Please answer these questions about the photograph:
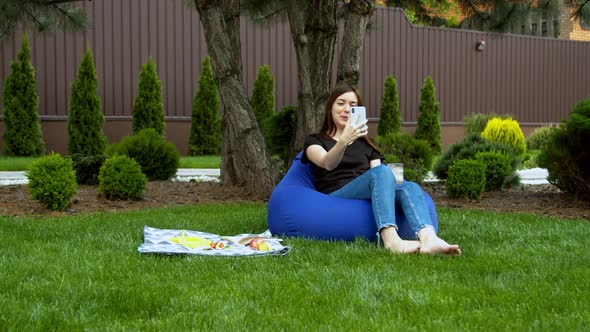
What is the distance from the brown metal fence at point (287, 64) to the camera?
15.1m

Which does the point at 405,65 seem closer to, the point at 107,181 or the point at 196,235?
the point at 107,181

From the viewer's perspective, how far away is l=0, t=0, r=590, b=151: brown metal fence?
15.1m

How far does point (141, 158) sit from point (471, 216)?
5320mm

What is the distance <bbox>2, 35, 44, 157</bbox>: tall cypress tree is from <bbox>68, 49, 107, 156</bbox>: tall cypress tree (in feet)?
2.57

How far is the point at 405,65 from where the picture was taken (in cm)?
1997

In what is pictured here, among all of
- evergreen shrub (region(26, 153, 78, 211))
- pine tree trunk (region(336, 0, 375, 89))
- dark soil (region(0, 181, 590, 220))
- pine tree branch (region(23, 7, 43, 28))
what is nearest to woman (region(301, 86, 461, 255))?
pine tree trunk (region(336, 0, 375, 89))

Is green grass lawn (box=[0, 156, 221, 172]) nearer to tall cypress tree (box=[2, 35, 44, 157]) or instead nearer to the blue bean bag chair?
tall cypress tree (box=[2, 35, 44, 157])

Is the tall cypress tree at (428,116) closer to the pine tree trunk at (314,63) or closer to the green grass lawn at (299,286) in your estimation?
the pine tree trunk at (314,63)

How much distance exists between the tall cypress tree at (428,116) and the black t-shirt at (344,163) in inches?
529

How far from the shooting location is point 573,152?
7.59m

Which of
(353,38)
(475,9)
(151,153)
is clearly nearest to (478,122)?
(475,9)

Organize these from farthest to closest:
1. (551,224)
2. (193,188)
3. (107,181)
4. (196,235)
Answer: (193,188) → (107,181) → (551,224) → (196,235)

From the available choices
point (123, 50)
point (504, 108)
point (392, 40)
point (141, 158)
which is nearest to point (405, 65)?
point (392, 40)

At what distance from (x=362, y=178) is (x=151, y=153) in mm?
5919
